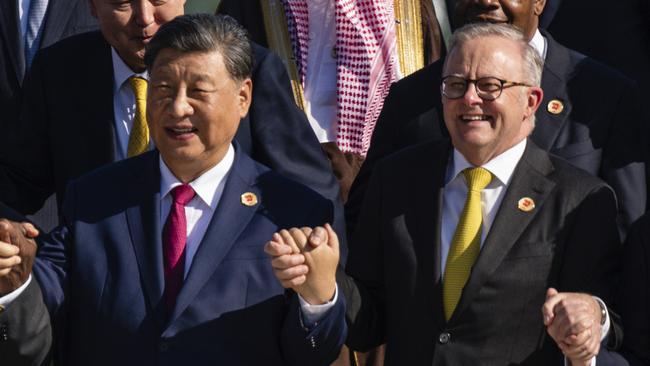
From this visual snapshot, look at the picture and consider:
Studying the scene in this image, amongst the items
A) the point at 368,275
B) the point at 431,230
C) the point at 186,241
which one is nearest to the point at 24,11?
the point at 186,241

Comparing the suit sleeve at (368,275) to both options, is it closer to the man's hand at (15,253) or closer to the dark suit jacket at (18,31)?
the man's hand at (15,253)

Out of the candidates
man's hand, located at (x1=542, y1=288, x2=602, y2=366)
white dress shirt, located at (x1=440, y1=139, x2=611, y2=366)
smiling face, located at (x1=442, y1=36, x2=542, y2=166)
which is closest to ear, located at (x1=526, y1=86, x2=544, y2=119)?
smiling face, located at (x1=442, y1=36, x2=542, y2=166)

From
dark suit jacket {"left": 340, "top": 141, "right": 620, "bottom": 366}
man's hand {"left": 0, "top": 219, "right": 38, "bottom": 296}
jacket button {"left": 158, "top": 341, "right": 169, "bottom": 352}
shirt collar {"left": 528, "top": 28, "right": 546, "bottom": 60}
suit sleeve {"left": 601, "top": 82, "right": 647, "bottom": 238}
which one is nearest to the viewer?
man's hand {"left": 0, "top": 219, "right": 38, "bottom": 296}

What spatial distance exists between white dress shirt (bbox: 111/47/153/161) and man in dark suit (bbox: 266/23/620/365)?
39.4 inches

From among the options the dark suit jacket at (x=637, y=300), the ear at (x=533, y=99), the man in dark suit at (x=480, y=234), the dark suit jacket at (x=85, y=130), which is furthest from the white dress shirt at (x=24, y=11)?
the dark suit jacket at (x=637, y=300)

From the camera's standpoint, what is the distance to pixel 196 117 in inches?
193

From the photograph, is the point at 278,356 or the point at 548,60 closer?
the point at 278,356

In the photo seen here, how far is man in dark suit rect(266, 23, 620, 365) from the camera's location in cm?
487

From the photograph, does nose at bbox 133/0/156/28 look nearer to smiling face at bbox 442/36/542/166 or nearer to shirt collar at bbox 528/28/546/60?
smiling face at bbox 442/36/542/166

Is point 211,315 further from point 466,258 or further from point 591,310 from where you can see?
point 591,310

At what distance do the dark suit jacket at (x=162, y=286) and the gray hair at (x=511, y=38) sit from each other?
2.25 ft

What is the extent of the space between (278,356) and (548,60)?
1585 mm

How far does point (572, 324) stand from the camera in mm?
4492

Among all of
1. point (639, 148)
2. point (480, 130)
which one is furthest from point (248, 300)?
point (639, 148)
